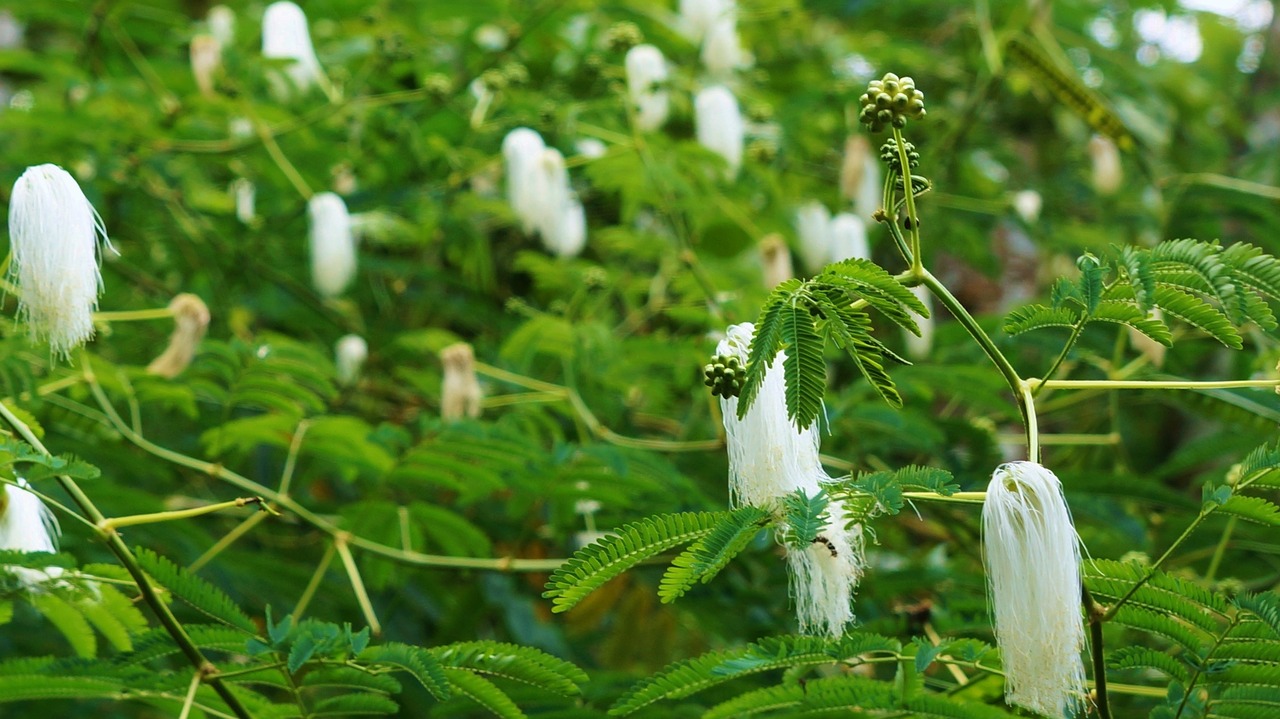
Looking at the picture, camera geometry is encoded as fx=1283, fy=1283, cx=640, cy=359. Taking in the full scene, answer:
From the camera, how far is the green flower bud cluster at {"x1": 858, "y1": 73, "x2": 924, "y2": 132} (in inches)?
47.5

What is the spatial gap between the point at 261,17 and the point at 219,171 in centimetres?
49

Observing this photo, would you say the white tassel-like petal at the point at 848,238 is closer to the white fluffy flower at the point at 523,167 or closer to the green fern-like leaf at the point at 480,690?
the white fluffy flower at the point at 523,167

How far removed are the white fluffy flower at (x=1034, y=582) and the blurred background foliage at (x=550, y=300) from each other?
844mm

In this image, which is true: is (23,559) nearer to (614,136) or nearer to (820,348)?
(820,348)

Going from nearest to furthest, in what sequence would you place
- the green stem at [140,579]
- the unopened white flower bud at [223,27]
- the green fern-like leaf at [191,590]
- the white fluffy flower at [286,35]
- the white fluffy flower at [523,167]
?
1. the green stem at [140,579]
2. the green fern-like leaf at [191,590]
3. the white fluffy flower at [523,167]
4. the white fluffy flower at [286,35]
5. the unopened white flower bud at [223,27]

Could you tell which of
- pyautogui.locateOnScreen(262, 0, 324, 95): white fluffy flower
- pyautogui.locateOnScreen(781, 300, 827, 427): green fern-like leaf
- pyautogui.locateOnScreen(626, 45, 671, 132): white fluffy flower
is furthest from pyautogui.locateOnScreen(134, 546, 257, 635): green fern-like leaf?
pyautogui.locateOnScreen(262, 0, 324, 95): white fluffy flower

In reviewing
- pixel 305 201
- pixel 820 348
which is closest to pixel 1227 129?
pixel 305 201

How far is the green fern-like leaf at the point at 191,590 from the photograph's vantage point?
1.54 meters

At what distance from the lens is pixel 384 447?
7.47 feet

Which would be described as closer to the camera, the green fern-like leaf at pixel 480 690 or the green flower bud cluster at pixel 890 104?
the green flower bud cluster at pixel 890 104

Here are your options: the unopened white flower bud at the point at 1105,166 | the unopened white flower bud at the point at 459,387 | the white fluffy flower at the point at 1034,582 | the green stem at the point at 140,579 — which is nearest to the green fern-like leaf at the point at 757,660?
the white fluffy flower at the point at 1034,582

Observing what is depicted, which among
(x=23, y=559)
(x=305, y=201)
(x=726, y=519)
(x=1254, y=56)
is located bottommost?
(x=23, y=559)

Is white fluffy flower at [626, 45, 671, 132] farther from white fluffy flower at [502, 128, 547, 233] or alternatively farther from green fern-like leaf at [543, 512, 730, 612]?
green fern-like leaf at [543, 512, 730, 612]

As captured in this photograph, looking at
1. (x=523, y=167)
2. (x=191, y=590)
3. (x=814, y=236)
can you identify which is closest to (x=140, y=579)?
(x=191, y=590)
